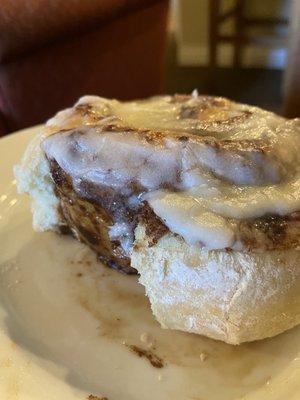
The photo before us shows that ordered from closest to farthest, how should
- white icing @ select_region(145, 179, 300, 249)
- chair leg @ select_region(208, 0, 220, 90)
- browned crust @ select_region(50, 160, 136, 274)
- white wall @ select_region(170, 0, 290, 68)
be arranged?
white icing @ select_region(145, 179, 300, 249)
browned crust @ select_region(50, 160, 136, 274)
chair leg @ select_region(208, 0, 220, 90)
white wall @ select_region(170, 0, 290, 68)

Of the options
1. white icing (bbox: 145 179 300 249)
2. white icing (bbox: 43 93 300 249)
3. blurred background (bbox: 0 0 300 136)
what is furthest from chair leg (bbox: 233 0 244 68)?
white icing (bbox: 145 179 300 249)

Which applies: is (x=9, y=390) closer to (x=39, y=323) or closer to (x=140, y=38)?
(x=39, y=323)

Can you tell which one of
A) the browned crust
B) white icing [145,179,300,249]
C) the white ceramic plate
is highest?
white icing [145,179,300,249]

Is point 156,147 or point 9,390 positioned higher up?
point 156,147

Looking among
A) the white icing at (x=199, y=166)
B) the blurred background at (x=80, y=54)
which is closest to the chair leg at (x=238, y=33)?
the blurred background at (x=80, y=54)

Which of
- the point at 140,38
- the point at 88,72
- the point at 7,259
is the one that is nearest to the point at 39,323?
the point at 7,259

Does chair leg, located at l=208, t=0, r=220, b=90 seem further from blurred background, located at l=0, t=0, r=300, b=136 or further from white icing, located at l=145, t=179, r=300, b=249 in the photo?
white icing, located at l=145, t=179, r=300, b=249

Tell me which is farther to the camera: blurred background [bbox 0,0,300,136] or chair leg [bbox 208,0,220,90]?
chair leg [bbox 208,0,220,90]
